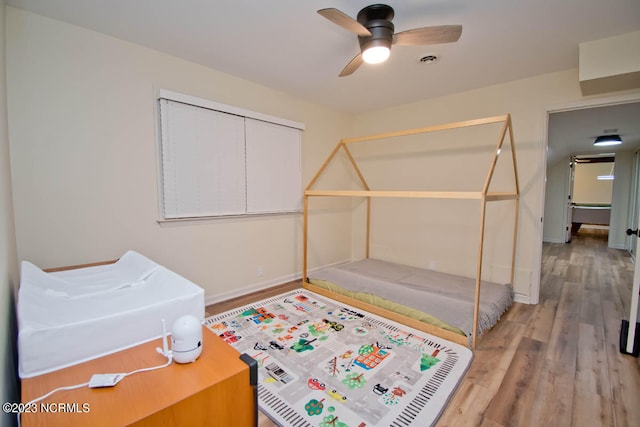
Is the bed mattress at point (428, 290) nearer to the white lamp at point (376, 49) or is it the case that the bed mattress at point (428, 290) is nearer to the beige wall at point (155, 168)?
the beige wall at point (155, 168)

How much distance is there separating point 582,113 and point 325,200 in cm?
337

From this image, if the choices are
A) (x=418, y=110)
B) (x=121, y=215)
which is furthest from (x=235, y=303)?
(x=418, y=110)

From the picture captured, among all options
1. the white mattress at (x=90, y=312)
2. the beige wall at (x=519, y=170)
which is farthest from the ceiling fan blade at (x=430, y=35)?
the white mattress at (x=90, y=312)

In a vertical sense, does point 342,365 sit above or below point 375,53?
below

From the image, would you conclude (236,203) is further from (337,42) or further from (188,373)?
(188,373)

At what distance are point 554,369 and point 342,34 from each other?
2.73 m

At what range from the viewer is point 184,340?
0.98 m

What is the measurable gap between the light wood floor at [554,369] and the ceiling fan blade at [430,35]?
211 centimetres

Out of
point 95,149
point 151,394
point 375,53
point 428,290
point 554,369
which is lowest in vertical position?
point 554,369

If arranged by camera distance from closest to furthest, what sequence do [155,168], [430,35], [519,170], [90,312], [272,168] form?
1. [90,312]
2. [430,35]
3. [155,168]
4. [519,170]
5. [272,168]

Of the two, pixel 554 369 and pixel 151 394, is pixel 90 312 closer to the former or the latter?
pixel 151 394

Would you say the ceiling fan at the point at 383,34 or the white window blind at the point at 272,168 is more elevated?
the ceiling fan at the point at 383,34

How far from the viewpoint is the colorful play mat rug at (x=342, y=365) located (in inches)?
59.0

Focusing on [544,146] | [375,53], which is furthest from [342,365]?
[544,146]
